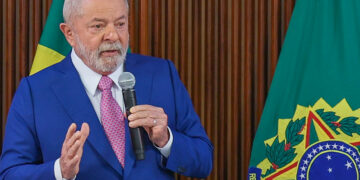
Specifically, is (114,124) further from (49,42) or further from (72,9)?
(49,42)

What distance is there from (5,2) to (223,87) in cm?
134

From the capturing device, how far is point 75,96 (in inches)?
71.7

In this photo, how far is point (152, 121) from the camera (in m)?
1.59

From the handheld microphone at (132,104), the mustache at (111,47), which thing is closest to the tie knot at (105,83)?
the mustache at (111,47)

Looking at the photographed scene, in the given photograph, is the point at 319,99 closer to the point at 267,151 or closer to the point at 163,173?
the point at 267,151

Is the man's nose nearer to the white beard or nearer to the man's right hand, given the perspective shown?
the white beard

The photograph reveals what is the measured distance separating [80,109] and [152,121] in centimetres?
32

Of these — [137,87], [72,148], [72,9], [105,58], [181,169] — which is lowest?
[181,169]

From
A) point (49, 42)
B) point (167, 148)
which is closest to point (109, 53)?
point (167, 148)

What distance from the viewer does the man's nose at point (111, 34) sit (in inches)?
68.6

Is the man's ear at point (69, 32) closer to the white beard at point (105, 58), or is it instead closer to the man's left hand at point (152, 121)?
the white beard at point (105, 58)

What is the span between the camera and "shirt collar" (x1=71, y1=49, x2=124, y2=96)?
1855mm

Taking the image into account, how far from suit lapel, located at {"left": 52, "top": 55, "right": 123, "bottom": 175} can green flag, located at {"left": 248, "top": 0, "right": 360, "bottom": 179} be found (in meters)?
1.12

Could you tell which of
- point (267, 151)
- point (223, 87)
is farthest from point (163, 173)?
point (223, 87)
